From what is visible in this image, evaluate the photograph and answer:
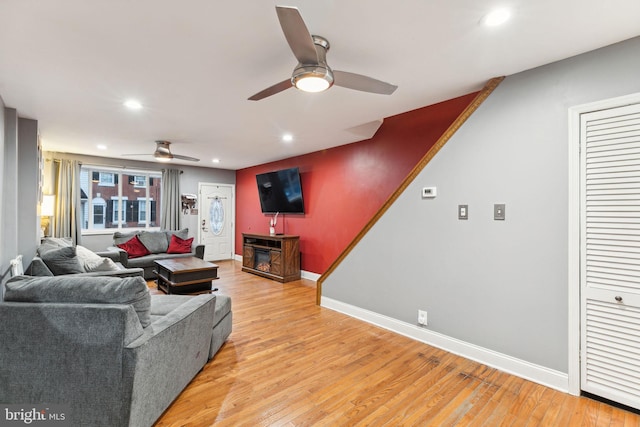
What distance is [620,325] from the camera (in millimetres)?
1947

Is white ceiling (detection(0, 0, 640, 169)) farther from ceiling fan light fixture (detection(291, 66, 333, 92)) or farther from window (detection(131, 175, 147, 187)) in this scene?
window (detection(131, 175, 147, 187))

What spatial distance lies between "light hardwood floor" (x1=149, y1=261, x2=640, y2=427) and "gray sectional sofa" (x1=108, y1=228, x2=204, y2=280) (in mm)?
3212

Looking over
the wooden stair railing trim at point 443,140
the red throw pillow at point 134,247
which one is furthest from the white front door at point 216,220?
the wooden stair railing trim at point 443,140

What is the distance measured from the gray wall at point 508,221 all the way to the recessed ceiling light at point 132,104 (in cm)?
306

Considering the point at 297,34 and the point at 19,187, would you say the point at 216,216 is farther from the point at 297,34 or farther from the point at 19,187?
the point at 297,34

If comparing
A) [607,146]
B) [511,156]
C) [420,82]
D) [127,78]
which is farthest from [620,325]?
[127,78]

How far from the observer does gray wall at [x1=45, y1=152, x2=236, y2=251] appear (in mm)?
5823

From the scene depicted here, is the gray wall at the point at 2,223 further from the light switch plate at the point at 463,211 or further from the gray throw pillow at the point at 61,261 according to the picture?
the light switch plate at the point at 463,211

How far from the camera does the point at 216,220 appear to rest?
777 cm

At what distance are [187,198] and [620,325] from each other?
7.61m

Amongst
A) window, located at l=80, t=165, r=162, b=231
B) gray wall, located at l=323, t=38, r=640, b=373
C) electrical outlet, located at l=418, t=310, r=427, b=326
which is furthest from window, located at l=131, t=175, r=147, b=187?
electrical outlet, located at l=418, t=310, r=427, b=326

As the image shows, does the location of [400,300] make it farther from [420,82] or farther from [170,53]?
[170,53]

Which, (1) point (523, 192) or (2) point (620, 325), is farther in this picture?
(1) point (523, 192)

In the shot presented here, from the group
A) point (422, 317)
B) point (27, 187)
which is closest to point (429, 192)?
point (422, 317)
